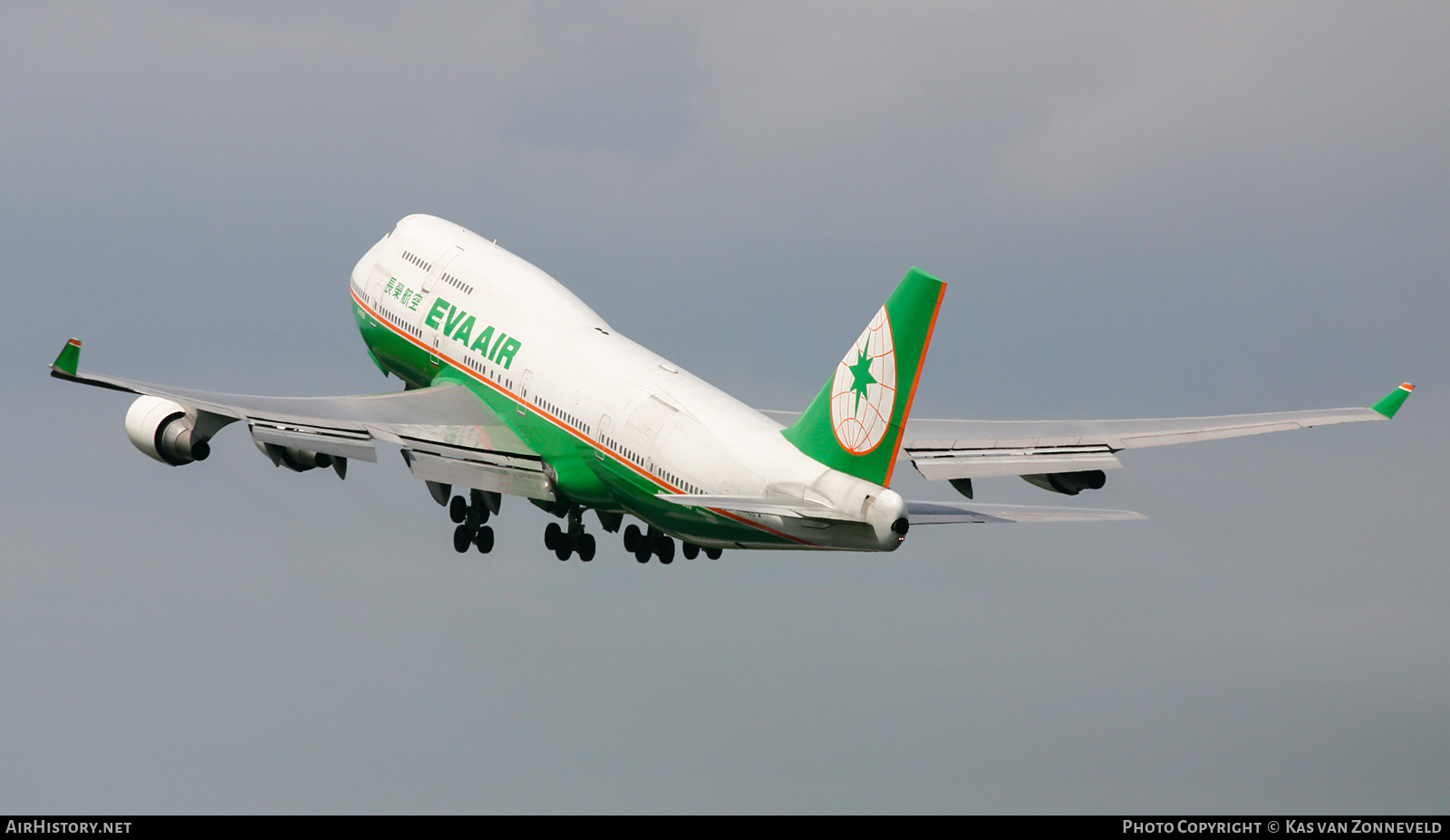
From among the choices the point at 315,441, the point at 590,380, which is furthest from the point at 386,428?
the point at 590,380

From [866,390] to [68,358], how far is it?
1601cm

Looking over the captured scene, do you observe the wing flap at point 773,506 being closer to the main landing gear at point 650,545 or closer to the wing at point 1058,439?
the wing at point 1058,439

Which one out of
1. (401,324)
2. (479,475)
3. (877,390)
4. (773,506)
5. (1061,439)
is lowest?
(773,506)

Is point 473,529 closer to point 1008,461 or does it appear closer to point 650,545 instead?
point 650,545

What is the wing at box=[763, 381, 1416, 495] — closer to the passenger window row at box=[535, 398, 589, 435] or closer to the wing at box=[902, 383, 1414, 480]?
the wing at box=[902, 383, 1414, 480]

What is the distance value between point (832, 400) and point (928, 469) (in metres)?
7.09

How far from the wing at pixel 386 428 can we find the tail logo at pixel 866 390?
1010 centimetres

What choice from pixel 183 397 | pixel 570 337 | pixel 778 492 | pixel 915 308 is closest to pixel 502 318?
pixel 570 337

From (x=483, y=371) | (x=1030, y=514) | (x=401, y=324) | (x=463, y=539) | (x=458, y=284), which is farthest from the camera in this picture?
(x=401, y=324)

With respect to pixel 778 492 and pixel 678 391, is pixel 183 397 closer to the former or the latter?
pixel 678 391

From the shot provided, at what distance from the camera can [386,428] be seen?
154ft

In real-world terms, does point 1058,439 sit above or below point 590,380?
below

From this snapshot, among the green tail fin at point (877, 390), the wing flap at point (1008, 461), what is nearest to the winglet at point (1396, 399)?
the wing flap at point (1008, 461)

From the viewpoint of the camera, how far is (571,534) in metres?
48.0
